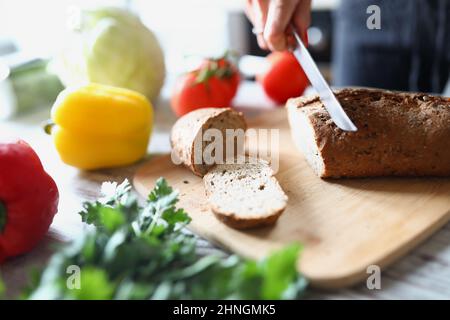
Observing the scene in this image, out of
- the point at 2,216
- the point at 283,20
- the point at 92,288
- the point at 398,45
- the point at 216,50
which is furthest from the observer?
the point at 216,50

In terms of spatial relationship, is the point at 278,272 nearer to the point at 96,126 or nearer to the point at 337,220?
the point at 337,220

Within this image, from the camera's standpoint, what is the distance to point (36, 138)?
2.35 m

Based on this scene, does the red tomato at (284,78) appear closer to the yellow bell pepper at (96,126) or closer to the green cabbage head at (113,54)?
the green cabbage head at (113,54)

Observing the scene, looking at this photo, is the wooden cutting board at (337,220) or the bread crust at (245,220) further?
the bread crust at (245,220)

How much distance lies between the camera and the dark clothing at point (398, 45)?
272cm

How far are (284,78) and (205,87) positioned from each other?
445mm

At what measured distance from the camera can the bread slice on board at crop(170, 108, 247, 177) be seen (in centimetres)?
189

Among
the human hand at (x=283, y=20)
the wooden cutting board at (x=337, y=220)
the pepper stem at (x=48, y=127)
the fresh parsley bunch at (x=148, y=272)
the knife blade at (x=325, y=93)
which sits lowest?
the wooden cutting board at (x=337, y=220)

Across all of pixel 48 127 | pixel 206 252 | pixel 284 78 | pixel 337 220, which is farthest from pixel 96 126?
pixel 284 78

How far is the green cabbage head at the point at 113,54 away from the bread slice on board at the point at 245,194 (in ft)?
2.95

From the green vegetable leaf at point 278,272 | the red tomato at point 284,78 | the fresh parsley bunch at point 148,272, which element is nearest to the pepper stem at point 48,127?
the fresh parsley bunch at point 148,272

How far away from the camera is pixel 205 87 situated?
8.05ft

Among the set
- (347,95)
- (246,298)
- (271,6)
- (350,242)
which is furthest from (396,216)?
(271,6)

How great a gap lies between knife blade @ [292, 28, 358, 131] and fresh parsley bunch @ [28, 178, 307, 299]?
2.27 ft
